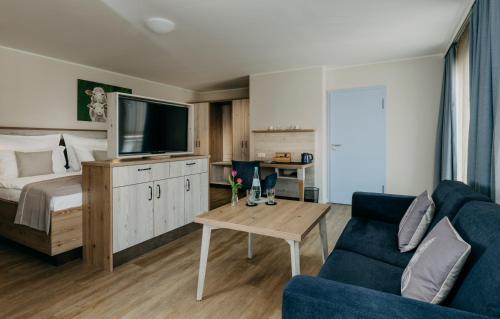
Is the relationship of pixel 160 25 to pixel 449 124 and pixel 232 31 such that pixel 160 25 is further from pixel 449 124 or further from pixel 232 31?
pixel 449 124

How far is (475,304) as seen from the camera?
932 millimetres

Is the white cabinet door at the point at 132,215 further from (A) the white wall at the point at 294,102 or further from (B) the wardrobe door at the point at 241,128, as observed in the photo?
(B) the wardrobe door at the point at 241,128

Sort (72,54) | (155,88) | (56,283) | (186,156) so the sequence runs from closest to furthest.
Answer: (56,283), (186,156), (72,54), (155,88)

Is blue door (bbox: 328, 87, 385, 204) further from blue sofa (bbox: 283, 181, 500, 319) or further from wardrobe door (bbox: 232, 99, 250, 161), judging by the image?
blue sofa (bbox: 283, 181, 500, 319)

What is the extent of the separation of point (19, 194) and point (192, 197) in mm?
1744

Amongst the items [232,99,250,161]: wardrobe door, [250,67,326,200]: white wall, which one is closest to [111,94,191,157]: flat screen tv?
[250,67,326,200]: white wall

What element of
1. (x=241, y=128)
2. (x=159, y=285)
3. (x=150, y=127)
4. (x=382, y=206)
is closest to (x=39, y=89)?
(x=150, y=127)

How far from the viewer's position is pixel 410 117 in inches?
179

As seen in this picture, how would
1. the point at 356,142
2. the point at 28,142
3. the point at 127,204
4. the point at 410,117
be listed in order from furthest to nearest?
the point at 356,142 → the point at 410,117 → the point at 28,142 → the point at 127,204

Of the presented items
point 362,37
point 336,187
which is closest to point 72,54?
point 362,37

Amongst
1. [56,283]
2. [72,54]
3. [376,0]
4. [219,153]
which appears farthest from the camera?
[219,153]

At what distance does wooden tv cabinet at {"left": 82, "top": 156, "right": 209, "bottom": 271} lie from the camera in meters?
2.50

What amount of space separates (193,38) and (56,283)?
296 cm

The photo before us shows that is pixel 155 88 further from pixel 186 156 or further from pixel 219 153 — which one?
pixel 186 156
